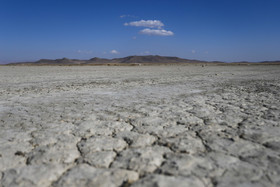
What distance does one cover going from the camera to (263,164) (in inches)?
43.1

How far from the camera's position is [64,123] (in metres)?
1.88

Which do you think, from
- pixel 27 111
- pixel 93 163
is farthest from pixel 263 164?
pixel 27 111

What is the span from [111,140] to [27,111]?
1376 millimetres

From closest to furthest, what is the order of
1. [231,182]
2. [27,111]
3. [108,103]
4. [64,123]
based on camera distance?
[231,182]
[64,123]
[27,111]
[108,103]

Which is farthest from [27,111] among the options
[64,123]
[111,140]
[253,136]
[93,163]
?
[253,136]

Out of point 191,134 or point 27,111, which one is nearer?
point 191,134

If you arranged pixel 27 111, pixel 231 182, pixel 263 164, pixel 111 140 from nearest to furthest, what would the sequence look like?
pixel 231 182, pixel 263 164, pixel 111 140, pixel 27 111

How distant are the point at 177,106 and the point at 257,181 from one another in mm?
1627

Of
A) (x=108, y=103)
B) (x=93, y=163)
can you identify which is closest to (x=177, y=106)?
(x=108, y=103)

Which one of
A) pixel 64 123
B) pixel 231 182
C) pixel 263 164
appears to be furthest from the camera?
pixel 64 123

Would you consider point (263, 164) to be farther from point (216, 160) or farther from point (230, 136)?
point (230, 136)

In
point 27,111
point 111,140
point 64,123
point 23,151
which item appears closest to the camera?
point 23,151

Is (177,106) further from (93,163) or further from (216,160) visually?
(93,163)

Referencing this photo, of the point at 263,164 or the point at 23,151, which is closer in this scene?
the point at 263,164
